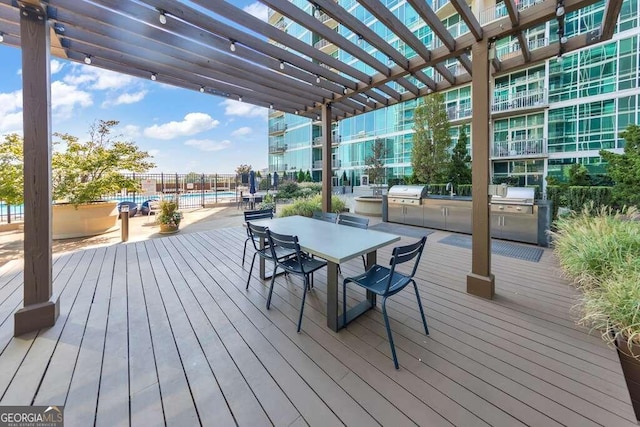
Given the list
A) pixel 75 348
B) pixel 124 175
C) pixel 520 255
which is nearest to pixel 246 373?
pixel 75 348

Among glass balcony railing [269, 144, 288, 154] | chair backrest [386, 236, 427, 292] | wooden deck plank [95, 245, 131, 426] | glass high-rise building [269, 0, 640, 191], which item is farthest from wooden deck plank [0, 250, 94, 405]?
glass balcony railing [269, 144, 288, 154]

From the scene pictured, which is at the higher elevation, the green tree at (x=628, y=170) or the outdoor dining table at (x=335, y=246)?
the green tree at (x=628, y=170)

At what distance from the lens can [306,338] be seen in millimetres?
2121

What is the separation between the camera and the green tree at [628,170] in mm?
4809

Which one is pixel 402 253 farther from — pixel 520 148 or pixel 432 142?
pixel 520 148

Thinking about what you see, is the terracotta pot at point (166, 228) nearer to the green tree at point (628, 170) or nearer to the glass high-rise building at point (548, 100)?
the glass high-rise building at point (548, 100)

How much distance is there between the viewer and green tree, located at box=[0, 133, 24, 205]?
5.17 m

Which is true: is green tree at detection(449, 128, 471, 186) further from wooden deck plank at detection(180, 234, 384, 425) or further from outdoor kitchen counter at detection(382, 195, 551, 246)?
wooden deck plank at detection(180, 234, 384, 425)

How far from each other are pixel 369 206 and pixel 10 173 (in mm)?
8640

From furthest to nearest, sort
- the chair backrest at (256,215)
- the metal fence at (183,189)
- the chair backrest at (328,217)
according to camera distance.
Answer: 1. the metal fence at (183,189)
2. the chair backrest at (256,215)
3. the chair backrest at (328,217)

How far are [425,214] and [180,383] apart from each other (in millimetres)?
6016

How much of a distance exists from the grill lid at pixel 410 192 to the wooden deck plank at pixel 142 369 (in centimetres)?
589

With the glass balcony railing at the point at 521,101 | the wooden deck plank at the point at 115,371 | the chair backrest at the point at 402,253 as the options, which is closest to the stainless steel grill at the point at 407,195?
the chair backrest at the point at 402,253

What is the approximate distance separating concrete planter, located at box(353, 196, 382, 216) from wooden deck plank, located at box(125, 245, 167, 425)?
6.99 meters
